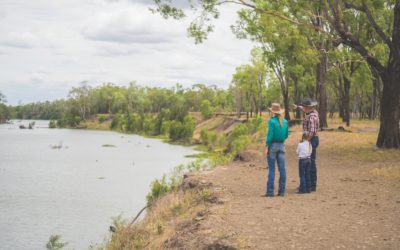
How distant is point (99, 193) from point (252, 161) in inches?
638

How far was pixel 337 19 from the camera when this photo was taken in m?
24.2

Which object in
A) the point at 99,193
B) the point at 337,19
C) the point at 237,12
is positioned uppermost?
the point at 237,12

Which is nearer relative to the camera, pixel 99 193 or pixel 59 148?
pixel 99 193

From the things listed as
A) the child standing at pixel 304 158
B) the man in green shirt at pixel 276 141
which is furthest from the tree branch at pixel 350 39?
the man in green shirt at pixel 276 141

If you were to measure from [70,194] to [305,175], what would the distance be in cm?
2655

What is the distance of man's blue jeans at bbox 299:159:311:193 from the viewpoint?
1466 centimetres

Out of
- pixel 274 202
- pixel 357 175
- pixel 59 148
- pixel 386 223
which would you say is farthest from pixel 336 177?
pixel 59 148

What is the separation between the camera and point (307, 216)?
11641 mm

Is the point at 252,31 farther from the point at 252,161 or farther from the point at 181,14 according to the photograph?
the point at 252,161

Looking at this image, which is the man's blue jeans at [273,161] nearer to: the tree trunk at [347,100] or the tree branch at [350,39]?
the tree branch at [350,39]

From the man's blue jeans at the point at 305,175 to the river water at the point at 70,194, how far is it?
8972 millimetres

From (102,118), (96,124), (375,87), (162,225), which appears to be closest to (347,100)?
(375,87)

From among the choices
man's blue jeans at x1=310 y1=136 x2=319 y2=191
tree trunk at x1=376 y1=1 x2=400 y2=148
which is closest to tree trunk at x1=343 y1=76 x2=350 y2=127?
tree trunk at x1=376 y1=1 x2=400 y2=148

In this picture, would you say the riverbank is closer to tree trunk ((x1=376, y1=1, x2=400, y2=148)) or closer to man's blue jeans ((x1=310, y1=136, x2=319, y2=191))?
man's blue jeans ((x1=310, y1=136, x2=319, y2=191))
